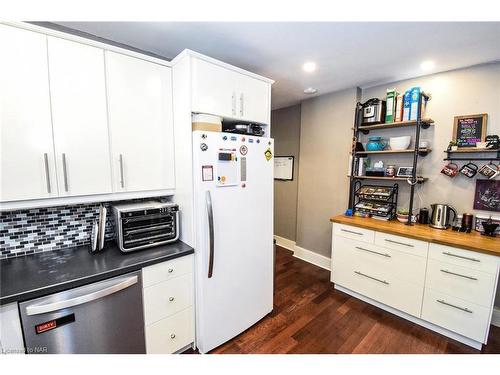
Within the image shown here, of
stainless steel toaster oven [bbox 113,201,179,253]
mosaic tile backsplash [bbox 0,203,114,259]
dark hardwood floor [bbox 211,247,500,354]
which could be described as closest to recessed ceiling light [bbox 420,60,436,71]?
dark hardwood floor [bbox 211,247,500,354]

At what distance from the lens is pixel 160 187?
1694 millimetres

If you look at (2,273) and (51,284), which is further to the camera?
(2,273)

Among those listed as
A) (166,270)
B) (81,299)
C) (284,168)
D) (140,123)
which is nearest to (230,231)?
(166,270)

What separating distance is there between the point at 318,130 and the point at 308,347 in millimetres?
2506

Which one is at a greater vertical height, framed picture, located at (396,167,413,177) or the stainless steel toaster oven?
framed picture, located at (396,167,413,177)

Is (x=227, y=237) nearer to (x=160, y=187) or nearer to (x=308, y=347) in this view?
(x=160, y=187)

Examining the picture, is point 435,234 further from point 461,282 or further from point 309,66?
point 309,66

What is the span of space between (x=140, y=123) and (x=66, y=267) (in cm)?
105

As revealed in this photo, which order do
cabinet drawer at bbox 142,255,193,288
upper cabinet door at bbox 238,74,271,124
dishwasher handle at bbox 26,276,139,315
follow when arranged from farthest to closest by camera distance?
upper cabinet door at bbox 238,74,271,124 < cabinet drawer at bbox 142,255,193,288 < dishwasher handle at bbox 26,276,139,315

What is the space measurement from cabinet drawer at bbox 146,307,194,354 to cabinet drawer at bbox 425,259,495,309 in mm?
2030

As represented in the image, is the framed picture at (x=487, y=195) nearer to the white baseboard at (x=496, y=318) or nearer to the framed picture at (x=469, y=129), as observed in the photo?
the framed picture at (x=469, y=129)

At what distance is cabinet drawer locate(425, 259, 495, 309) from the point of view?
158cm

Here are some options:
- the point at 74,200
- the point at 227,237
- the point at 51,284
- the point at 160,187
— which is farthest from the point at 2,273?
the point at 227,237

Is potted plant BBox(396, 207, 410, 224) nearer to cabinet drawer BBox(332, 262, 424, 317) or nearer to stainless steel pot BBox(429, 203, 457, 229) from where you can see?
stainless steel pot BBox(429, 203, 457, 229)
